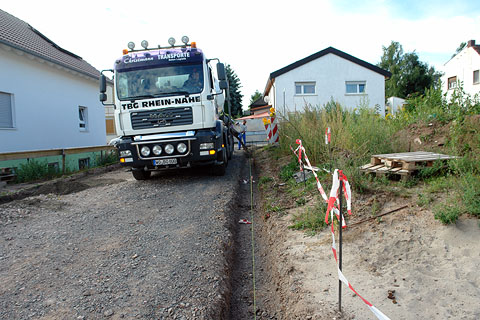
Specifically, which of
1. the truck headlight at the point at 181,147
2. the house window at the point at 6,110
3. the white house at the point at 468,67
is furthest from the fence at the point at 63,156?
the white house at the point at 468,67

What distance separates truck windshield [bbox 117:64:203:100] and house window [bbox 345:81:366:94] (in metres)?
17.6

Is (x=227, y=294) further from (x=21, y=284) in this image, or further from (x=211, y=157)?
(x=211, y=157)

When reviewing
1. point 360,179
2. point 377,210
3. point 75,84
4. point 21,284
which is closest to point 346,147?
point 360,179

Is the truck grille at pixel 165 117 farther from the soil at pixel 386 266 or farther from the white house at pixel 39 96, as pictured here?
the white house at pixel 39 96

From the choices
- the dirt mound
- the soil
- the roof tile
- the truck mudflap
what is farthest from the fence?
the dirt mound

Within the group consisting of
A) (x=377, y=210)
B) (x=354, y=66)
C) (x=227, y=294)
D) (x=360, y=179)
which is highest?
(x=354, y=66)

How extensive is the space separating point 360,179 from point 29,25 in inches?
681

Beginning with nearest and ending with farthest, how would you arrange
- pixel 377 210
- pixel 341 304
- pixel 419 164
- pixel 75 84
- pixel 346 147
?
pixel 341 304, pixel 377 210, pixel 419 164, pixel 346 147, pixel 75 84

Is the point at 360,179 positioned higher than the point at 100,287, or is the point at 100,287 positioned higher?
the point at 360,179

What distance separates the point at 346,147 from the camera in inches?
282

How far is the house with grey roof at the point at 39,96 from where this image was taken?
36.6 ft

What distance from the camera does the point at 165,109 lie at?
807 centimetres

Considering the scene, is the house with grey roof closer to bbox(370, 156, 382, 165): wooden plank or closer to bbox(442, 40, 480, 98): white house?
bbox(370, 156, 382, 165): wooden plank

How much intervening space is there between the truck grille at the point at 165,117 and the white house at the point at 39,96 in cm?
564
